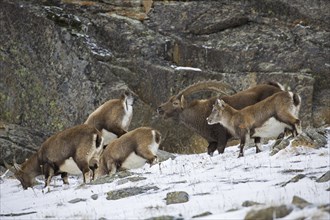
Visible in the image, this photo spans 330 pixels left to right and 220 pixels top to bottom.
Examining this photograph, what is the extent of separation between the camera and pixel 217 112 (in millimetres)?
15008

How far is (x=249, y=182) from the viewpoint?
10625 mm

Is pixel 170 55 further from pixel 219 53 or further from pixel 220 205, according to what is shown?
pixel 220 205

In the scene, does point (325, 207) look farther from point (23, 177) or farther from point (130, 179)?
point (23, 177)

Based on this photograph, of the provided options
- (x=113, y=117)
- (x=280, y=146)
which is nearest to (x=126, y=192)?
(x=280, y=146)

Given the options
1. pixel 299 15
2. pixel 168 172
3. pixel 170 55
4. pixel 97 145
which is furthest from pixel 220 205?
pixel 299 15

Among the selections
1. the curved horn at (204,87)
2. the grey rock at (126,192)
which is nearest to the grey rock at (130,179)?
the grey rock at (126,192)

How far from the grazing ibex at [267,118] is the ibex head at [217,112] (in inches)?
8.7

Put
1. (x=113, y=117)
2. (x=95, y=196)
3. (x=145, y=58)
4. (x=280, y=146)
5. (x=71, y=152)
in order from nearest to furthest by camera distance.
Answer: (x=95, y=196) < (x=280, y=146) < (x=71, y=152) < (x=113, y=117) < (x=145, y=58)

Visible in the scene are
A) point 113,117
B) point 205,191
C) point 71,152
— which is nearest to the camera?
point 205,191

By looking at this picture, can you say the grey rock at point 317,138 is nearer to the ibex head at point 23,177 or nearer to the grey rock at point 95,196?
the grey rock at point 95,196

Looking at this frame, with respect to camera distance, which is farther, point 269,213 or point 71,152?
point 71,152

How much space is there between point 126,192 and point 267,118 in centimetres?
395

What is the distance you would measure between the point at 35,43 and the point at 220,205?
39.6 ft

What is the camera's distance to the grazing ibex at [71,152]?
14305mm
